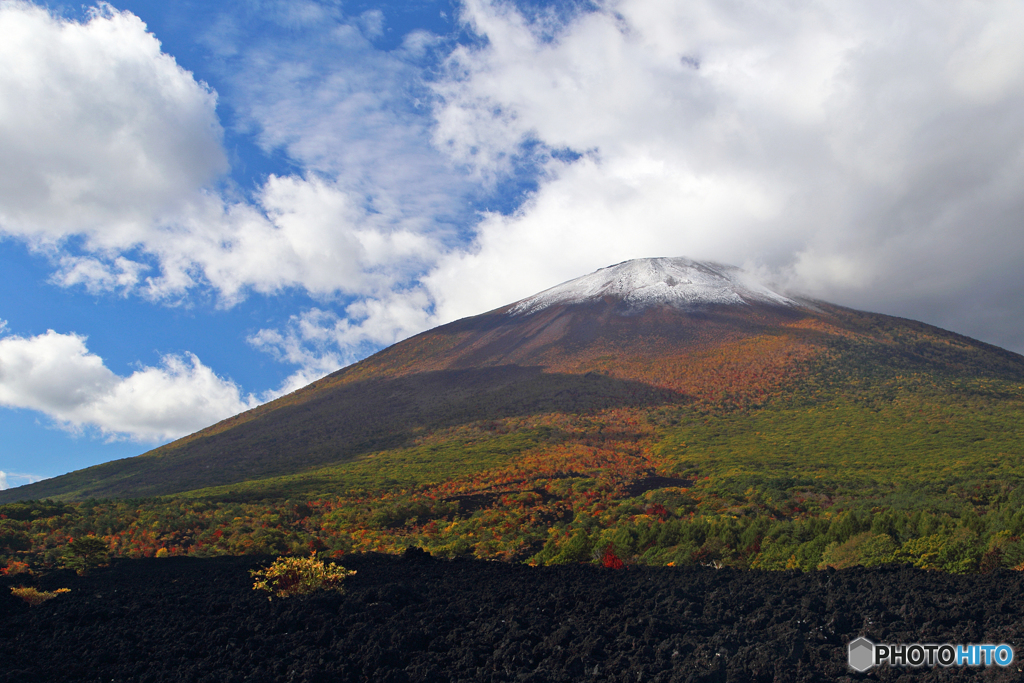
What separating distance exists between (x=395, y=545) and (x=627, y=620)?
12.9m

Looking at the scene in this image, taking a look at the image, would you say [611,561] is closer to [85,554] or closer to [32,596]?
[32,596]

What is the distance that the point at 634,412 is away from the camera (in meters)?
45.7

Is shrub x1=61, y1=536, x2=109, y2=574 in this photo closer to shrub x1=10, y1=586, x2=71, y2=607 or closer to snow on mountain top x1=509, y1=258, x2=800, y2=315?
shrub x1=10, y1=586, x2=71, y2=607

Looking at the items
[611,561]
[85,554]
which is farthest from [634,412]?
[85,554]

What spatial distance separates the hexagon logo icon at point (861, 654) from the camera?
7266 millimetres

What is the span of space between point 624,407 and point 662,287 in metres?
39.6

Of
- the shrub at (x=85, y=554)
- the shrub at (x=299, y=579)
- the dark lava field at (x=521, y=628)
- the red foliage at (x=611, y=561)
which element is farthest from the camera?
the shrub at (x=85, y=554)

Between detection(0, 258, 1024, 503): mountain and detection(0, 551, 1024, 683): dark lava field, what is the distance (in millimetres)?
19082

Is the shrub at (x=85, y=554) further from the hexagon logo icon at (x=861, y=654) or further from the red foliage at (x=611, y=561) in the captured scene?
the hexagon logo icon at (x=861, y=654)

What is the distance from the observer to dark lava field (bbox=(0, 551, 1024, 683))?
706 cm

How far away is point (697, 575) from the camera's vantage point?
38.5 ft

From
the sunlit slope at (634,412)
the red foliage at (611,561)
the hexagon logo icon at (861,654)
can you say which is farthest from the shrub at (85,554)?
the hexagon logo icon at (861,654)

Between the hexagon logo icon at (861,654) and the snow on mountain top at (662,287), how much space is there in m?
69.0

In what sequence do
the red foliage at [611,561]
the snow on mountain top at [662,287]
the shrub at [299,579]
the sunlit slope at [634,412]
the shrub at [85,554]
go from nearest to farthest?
the shrub at [299,579] → the red foliage at [611,561] → the shrub at [85,554] → the sunlit slope at [634,412] → the snow on mountain top at [662,287]
